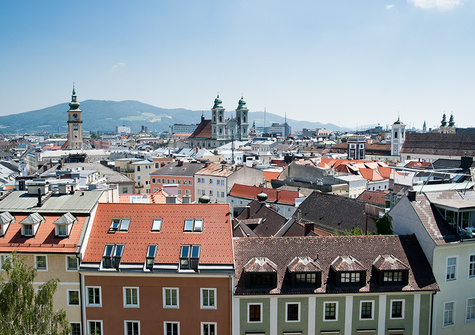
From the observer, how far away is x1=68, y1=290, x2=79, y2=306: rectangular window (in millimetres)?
22094

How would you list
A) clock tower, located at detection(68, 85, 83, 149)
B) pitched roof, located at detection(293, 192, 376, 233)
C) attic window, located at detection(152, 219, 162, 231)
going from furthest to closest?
clock tower, located at detection(68, 85, 83, 149), pitched roof, located at detection(293, 192, 376, 233), attic window, located at detection(152, 219, 162, 231)

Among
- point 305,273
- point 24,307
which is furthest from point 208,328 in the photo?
point 24,307

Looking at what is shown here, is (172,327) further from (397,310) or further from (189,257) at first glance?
(397,310)

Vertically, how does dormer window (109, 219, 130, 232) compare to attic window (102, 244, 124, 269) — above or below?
above

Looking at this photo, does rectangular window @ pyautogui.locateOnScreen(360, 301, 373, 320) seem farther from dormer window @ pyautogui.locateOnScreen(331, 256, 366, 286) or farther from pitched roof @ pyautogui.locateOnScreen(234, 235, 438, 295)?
dormer window @ pyautogui.locateOnScreen(331, 256, 366, 286)

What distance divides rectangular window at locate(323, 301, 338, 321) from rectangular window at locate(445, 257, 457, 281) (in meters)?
6.16

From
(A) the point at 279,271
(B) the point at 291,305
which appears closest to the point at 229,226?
(A) the point at 279,271

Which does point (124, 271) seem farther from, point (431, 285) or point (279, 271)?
point (431, 285)

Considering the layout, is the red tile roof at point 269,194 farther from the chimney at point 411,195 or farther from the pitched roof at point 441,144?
the pitched roof at point 441,144

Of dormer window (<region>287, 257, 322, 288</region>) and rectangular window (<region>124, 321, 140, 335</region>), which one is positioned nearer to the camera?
dormer window (<region>287, 257, 322, 288</region>)

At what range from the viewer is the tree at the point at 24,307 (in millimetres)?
16734

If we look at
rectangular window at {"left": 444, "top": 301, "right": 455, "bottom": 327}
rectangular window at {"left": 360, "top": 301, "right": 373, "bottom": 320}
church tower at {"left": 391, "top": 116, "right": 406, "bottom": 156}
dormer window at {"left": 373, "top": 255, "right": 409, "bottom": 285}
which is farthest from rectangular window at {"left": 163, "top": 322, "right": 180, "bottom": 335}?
church tower at {"left": 391, "top": 116, "right": 406, "bottom": 156}

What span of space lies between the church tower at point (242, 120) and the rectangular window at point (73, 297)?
151749 millimetres

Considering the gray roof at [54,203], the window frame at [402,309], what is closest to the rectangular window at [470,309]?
the window frame at [402,309]
